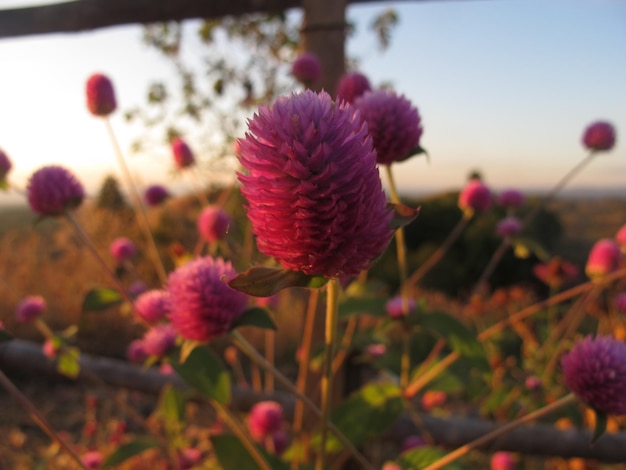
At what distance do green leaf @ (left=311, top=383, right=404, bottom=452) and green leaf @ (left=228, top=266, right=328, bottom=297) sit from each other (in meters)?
0.42

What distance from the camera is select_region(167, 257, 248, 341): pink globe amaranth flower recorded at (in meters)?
0.54

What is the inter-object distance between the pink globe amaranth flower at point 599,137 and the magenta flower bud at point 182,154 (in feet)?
3.35

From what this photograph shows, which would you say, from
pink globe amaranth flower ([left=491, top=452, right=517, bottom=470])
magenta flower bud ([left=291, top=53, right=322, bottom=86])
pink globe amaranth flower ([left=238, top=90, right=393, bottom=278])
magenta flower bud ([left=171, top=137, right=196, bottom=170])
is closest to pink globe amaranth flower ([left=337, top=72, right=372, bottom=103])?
magenta flower bud ([left=291, top=53, right=322, bottom=86])

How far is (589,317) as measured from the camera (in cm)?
341

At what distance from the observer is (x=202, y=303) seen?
55 cm

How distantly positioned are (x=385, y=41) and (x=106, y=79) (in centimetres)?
270

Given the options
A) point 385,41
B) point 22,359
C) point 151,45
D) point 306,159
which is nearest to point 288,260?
point 306,159

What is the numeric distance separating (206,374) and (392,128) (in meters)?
0.42

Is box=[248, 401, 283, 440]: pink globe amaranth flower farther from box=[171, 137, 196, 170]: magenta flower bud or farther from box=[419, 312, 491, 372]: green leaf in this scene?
box=[171, 137, 196, 170]: magenta flower bud

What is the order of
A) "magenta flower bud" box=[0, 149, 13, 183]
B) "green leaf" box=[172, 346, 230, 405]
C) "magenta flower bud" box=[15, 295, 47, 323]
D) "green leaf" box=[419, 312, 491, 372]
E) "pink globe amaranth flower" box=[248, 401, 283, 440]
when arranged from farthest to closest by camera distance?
"magenta flower bud" box=[15, 295, 47, 323] < "pink globe amaranth flower" box=[248, 401, 283, 440] < "magenta flower bud" box=[0, 149, 13, 183] < "green leaf" box=[419, 312, 491, 372] < "green leaf" box=[172, 346, 230, 405]

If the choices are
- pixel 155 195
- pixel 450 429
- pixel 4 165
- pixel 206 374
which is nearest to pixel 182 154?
pixel 155 195

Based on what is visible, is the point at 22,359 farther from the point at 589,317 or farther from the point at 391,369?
Answer: the point at 589,317

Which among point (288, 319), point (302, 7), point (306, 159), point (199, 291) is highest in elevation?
point (302, 7)

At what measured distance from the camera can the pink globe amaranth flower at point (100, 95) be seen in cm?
103
